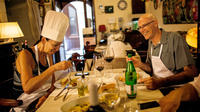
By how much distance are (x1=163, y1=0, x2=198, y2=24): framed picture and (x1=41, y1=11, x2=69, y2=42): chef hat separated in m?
2.25

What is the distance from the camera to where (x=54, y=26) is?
188cm

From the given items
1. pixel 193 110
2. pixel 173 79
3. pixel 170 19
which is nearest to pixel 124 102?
pixel 193 110

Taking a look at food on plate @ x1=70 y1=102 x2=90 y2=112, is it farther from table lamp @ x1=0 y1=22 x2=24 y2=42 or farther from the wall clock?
the wall clock

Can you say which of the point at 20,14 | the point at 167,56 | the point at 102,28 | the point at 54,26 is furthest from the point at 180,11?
the point at 20,14

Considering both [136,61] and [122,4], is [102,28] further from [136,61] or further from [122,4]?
[136,61]

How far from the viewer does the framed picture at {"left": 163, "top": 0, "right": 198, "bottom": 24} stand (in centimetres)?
303

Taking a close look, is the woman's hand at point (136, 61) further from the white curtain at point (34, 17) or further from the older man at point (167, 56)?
the white curtain at point (34, 17)

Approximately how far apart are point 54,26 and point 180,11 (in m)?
2.84

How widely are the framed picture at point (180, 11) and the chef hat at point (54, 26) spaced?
2.25 meters

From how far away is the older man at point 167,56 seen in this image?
169cm

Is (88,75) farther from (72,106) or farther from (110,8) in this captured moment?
(110,8)

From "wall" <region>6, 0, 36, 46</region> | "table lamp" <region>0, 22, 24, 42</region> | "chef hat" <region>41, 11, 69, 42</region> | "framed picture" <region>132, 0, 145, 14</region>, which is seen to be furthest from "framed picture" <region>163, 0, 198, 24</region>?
"wall" <region>6, 0, 36, 46</region>

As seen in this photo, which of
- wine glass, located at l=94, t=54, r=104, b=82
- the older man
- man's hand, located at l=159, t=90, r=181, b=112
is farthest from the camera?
the older man

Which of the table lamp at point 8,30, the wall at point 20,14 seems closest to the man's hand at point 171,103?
the table lamp at point 8,30
